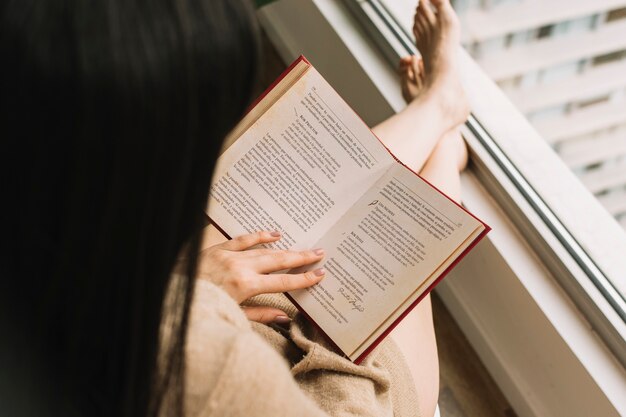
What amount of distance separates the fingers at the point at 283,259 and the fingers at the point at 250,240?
15 mm

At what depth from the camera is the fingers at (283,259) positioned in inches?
31.5

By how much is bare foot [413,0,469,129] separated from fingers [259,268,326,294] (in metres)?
0.44

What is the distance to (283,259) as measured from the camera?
2.63 feet

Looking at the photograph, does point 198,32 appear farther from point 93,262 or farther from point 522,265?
point 522,265

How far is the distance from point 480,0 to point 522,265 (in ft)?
1.93

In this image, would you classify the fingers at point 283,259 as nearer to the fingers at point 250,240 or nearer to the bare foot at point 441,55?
the fingers at point 250,240

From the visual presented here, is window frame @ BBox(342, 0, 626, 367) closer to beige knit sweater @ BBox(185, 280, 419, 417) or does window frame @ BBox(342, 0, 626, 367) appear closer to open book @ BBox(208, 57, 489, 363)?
open book @ BBox(208, 57, 489, 363)

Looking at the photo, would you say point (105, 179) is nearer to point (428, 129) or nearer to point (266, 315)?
point (266, 315)

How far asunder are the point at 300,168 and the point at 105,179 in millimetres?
435

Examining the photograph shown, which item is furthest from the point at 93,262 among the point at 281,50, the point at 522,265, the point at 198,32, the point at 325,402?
the point at 281,50

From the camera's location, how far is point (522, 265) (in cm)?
110

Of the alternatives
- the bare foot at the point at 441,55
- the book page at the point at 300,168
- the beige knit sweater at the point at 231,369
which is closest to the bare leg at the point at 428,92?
the bare foot at the point at 441,55

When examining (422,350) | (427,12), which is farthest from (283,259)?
(427,12)

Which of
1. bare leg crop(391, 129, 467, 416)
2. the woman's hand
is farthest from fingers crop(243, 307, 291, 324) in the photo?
bare leg crop(391, 129, 467, 416)
